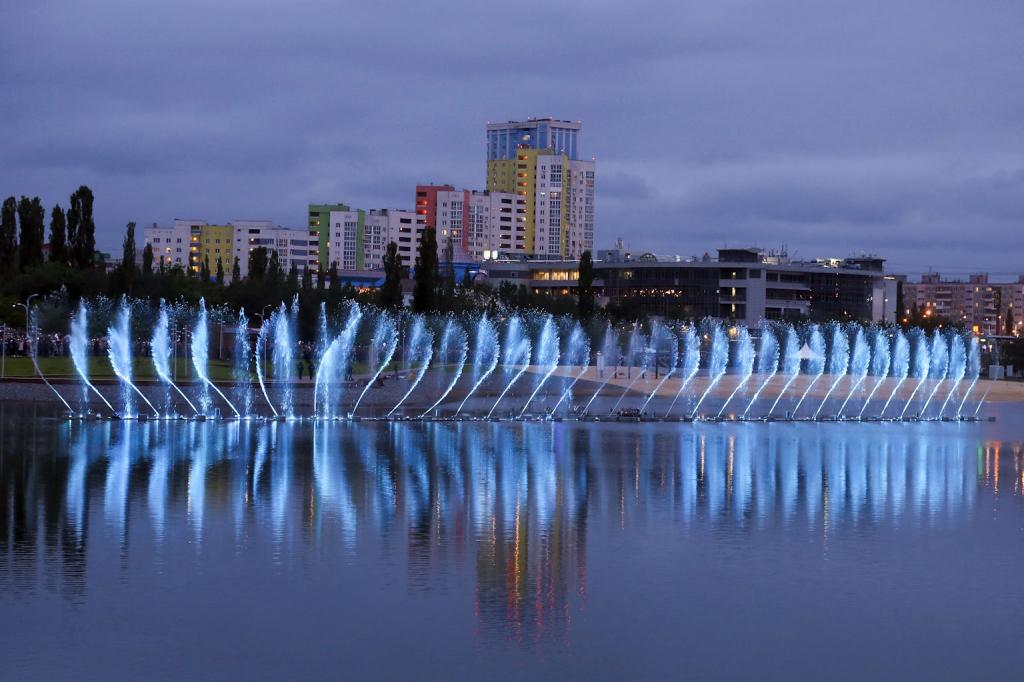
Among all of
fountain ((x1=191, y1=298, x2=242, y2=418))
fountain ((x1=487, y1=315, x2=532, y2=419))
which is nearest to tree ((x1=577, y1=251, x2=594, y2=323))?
fountain ((x1=487, y1=315, x2=532, y2=419))

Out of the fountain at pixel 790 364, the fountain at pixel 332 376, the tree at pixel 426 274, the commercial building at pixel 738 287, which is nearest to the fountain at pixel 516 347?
the tree at pixel 426 274

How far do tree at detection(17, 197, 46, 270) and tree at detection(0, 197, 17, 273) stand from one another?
36 cm

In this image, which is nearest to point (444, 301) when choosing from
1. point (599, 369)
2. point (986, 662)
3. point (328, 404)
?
point (599, 369)

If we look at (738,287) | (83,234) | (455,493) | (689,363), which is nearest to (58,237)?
(83,234)

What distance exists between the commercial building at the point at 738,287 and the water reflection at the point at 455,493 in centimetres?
9967

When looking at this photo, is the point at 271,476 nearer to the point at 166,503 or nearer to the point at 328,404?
the point at 166,503

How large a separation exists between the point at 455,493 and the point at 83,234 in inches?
2255

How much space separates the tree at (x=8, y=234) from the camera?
80.0m

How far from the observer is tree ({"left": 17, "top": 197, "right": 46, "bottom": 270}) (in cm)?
8056

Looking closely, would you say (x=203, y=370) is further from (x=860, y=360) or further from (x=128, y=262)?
(x=860, y=360)

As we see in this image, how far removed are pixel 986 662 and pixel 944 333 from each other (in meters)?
113

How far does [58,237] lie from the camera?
263ft

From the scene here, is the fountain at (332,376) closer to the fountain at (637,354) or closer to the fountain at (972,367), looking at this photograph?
the fountain at (637,354)

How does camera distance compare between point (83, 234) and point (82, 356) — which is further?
point (83, 234)
